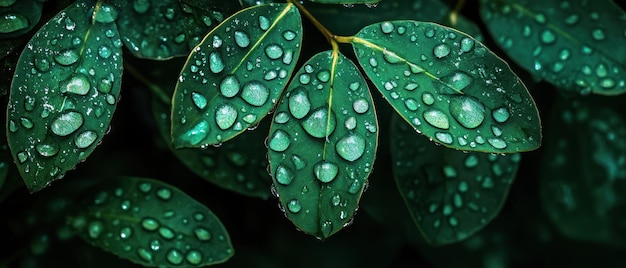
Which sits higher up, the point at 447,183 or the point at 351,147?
the point at 351,147

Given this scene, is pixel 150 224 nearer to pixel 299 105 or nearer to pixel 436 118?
pixel 299 105

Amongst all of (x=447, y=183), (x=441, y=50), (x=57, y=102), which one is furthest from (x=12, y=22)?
(x=447, y=183)

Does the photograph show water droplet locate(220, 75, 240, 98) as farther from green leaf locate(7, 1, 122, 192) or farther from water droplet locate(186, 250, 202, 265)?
water droplet locate(186, 250, 202, 265)

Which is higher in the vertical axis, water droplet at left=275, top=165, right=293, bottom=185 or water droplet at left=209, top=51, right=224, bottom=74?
water droplet at left=209, top=51, right=224, bottom=74

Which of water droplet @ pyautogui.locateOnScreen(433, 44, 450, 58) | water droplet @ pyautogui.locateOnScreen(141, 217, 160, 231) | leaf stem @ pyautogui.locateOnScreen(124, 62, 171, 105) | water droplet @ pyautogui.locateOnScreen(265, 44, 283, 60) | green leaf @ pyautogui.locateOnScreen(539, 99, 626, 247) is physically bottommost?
green leaf @ pyautogui.locateOnScreen(539, 99, 626, 247)

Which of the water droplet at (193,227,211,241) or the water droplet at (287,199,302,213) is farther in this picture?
the water droplet at (193,227,211,241)

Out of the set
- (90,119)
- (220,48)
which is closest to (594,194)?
(220,48)

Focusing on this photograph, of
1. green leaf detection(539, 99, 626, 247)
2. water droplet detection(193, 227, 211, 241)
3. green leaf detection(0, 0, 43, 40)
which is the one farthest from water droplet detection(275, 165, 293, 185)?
green leaf detection(539, 99, 626, 247)

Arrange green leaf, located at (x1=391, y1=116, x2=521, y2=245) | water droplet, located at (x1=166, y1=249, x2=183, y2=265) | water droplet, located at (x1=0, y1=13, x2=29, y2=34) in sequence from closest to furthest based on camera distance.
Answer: water droplet, located at (x1=0, y1=13, x2=29, y2=34) → water droplet, located at (x1=166, y1=249, x2=183, y2=265) → green leaf, located at (x1=391, y1=116, x2=521, y2=245)
